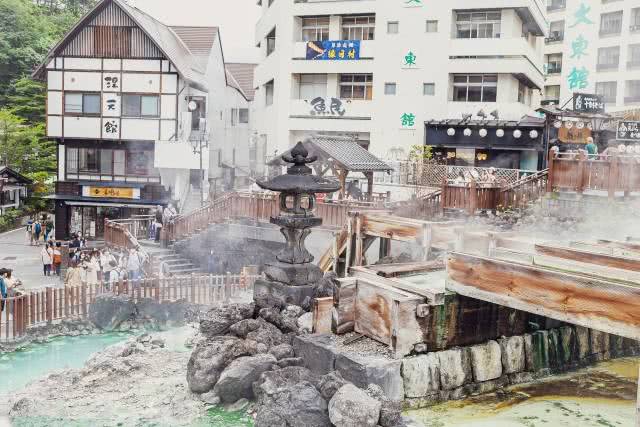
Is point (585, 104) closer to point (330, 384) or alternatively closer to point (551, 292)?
point (551, 292)

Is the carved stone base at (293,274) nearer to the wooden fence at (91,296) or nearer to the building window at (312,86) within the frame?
the wooden fence at (91,296)

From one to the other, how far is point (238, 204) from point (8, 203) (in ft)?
69.4

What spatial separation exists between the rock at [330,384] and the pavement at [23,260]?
17.3 m

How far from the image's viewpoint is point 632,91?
46.9 metres

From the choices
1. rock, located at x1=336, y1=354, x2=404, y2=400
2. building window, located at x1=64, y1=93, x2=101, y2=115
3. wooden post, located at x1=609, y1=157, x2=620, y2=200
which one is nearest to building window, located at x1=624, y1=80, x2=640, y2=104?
wooden post, located at x1=609, y1=157, x2=620, y2=200

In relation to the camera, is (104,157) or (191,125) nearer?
(104,157)

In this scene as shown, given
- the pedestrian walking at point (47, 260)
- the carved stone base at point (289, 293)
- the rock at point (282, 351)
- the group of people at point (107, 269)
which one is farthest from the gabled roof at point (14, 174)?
the rock at point (282, 351)

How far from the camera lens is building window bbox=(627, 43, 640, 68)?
1852 inches

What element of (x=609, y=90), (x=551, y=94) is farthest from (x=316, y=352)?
(x=551, y=94)

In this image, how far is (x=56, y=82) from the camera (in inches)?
1441

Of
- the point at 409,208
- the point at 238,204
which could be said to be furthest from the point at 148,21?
the point at 409,208

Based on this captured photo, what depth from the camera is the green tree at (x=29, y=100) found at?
156 ft

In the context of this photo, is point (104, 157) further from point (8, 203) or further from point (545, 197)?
point (545, 197)

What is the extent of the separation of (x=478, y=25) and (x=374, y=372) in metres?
31.8
